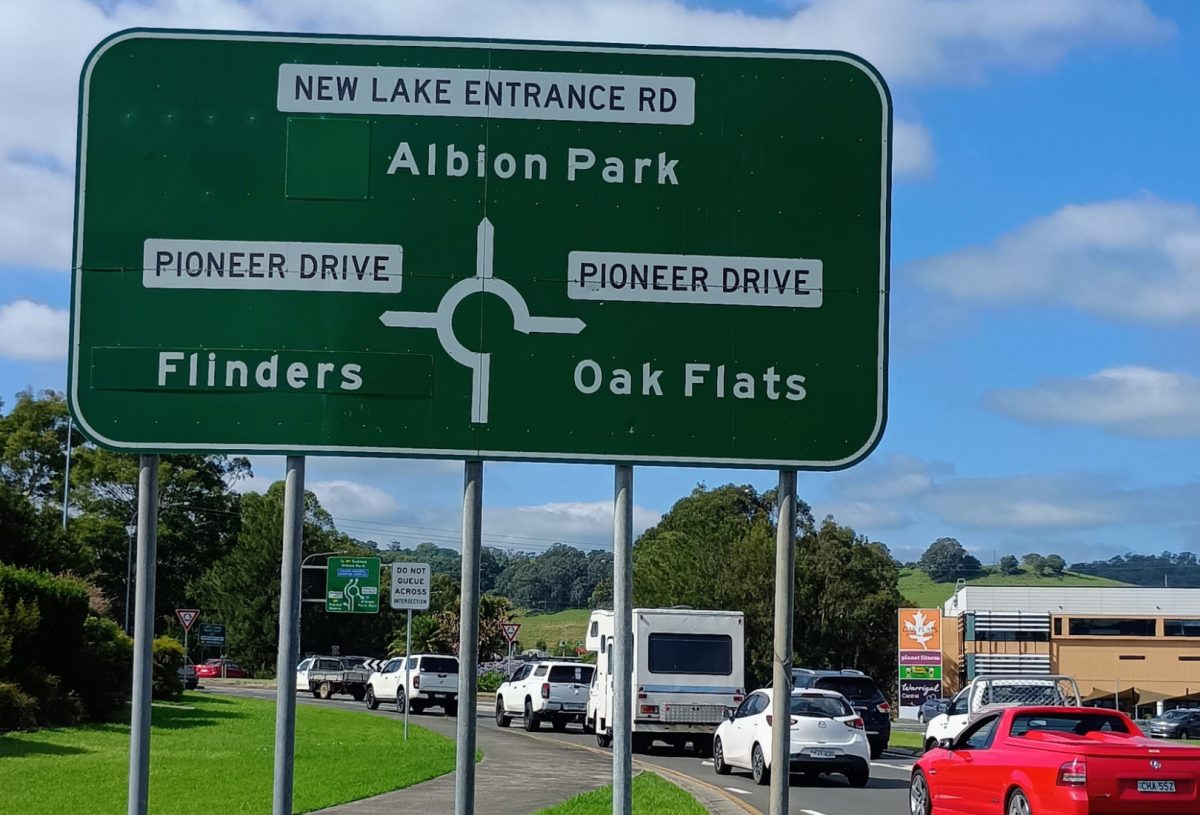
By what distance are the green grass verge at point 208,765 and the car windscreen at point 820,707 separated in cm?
558

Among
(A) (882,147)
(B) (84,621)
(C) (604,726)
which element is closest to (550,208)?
(A) (882,147)

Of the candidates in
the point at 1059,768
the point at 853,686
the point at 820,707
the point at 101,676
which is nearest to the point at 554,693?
the point at 853,686

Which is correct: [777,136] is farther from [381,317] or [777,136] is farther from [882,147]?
[381,317]

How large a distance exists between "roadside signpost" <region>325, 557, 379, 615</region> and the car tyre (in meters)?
38.3

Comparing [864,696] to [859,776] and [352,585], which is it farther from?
[352,585]

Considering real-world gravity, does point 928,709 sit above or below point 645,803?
below

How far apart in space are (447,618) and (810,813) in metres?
71.2

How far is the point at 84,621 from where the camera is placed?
3259cm

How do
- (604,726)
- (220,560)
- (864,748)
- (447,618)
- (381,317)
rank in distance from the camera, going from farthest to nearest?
1. (220,560)
2. (447,618)
3. (604,726)
4. (864,748)
5. (381,317)

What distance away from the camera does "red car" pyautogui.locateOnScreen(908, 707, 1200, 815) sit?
15570 millimetres

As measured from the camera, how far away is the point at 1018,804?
53.9 ft

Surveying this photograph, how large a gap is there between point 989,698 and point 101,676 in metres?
18.1

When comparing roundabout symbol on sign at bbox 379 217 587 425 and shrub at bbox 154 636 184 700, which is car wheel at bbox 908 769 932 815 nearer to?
roundabout symbol on sign at bbox 379 217 587 425

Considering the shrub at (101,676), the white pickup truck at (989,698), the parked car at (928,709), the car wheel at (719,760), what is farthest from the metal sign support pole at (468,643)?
the parked car at (928,709)
